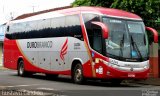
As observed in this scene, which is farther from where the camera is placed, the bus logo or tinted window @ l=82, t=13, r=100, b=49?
the bus logo

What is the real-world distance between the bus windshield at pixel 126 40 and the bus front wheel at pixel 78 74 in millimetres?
2249

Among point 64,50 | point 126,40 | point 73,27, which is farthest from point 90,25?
point 64,50

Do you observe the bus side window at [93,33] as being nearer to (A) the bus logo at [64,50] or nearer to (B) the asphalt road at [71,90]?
(B) the asphalt road at [71,90]

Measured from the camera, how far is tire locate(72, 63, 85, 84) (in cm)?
2270

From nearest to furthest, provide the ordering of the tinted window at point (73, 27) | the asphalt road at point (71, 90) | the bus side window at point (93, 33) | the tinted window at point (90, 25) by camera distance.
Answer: the asphalt road at point (71, 90) < the bus side window at point (93, 33) < the tinted window at point (90, 25) < the tinted window at point (73, 27)

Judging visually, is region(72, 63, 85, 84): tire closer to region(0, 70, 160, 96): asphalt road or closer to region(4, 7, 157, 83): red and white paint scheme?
region(4, 7, 157, 83): red and white paint scheme

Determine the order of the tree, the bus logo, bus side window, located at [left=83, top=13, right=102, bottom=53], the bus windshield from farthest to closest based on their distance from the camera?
1. the tree
2. the bus logo
3. bus side window, located at [left=83, top=13, right=102, bottom=53]
4. the bus windshield

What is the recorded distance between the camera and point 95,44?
2162 centimetres

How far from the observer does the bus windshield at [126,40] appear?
21250 mm

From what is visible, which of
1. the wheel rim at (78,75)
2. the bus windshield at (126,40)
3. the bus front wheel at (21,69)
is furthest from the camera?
the bus front wheel at (21,69)

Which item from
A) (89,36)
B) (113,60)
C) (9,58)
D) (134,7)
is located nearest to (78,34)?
(89,36)

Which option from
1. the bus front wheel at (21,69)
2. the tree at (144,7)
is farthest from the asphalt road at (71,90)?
the bus front wheel at (21,69)

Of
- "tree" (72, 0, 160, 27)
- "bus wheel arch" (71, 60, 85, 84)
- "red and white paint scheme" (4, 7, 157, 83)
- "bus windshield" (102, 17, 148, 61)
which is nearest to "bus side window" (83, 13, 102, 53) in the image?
"red and white paint scheme" (4, 7, 157, 83)

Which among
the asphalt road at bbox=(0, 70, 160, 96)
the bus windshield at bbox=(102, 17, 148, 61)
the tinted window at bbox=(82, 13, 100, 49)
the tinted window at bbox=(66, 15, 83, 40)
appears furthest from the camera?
the tinted window at bbox=(66, 15, 83, 40)
